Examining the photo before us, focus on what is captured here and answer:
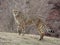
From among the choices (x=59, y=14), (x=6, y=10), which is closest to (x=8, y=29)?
(x=6, y=10)

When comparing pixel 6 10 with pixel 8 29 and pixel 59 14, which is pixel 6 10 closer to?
pixel 8 29

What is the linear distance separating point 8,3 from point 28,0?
1421 millimetres

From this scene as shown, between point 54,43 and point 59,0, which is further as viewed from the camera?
point 59,0

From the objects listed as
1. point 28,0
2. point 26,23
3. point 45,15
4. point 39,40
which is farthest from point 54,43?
point 28,0

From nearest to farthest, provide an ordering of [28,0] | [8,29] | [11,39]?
1. [11,39]
2. [8,29]
3. [28,0]

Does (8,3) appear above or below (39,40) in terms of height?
above

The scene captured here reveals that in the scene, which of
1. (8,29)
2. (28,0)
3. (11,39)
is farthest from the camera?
(28,0)

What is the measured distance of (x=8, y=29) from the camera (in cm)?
1467

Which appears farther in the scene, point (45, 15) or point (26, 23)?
point (45, 15)

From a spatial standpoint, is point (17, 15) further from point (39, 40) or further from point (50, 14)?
point (50, 14)

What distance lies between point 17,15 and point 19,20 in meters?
0.17

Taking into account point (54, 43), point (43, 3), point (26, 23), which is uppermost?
point (43, 3)

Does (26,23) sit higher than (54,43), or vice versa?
(26,23)

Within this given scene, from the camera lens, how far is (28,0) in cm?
1588
